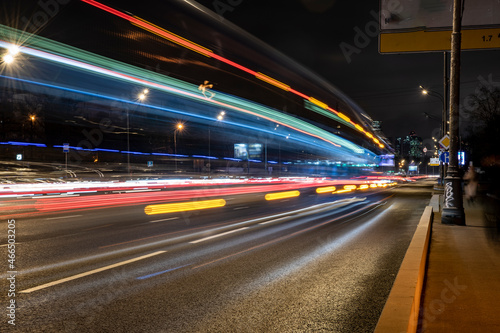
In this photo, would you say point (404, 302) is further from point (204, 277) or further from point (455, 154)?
point (455, 154)

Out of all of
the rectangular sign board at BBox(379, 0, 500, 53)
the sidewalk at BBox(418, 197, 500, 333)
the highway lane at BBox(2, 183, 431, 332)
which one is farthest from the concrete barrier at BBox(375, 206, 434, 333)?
the rectangular sign board at BBox(379, 0, 500, 53)

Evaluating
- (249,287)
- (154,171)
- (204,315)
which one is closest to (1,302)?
(204,315)

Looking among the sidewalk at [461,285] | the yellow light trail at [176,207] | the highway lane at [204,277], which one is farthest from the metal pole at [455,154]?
the yellow light trail at [176,207]

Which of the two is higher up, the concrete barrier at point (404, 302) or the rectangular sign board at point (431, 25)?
the rectangular sign board at point (431, 25)

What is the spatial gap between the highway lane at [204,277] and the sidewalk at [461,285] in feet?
2.01

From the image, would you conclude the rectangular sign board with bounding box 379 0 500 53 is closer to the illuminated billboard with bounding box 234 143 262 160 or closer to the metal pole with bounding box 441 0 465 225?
the metal pole with bounding box 441 0 465 225

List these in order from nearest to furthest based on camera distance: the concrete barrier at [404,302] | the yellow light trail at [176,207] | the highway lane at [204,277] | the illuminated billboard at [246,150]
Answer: the concrete barrier at [404,302] < the highway lane at [204,277] < the yellow light trail at [176,207] < the illuminated billboard at [246,150]

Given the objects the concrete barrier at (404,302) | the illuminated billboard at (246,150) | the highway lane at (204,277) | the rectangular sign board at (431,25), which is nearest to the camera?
the concrete barrier at (404,302)

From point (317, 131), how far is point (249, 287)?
43904mm

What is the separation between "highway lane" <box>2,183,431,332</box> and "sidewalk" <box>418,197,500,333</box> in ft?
2.01

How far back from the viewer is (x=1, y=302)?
4781 mm

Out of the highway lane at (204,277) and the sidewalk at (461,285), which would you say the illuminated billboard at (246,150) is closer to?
the highway lane at (204,277)

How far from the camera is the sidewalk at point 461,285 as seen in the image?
4.11 meters

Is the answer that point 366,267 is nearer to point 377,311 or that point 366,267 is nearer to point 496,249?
point 377,311
